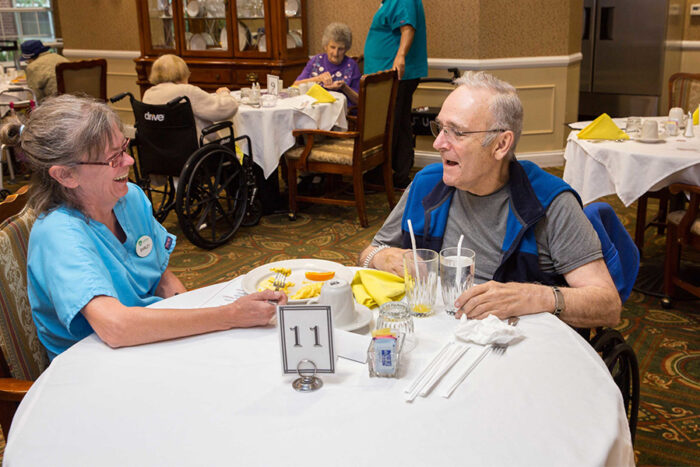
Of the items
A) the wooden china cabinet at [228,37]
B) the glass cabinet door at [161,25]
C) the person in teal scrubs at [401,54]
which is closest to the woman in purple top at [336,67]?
the person in teal scrubs at [401,54]

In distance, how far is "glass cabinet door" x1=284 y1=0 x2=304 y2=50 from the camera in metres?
6.20

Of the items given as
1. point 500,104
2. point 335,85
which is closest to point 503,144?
point 500,104

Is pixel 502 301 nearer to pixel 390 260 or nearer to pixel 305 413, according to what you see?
pixel 390 260

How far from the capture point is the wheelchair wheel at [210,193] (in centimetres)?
398

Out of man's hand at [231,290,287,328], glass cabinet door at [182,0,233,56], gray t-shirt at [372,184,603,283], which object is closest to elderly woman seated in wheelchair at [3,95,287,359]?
man's hand at [231,290,287,328]

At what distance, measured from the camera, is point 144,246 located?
→ 6.06ft

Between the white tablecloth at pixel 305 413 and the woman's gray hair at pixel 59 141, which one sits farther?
the woman's gray hair at pixel 59 141

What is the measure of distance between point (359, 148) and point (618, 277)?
277 cm

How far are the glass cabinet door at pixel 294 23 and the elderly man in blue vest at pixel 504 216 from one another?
15.2 feet

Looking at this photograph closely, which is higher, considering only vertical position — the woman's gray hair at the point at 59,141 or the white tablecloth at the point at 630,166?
the woman's gray hair at the point at 59,141

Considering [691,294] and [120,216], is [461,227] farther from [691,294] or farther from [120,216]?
[691,294]

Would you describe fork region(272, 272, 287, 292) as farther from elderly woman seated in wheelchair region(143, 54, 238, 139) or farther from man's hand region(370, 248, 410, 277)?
elderly woman seated in wheelchair region(143, 54, 238, 139)

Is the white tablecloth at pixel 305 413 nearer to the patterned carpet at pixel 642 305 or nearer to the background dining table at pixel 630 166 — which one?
the patterned carpet at pixel 642 305

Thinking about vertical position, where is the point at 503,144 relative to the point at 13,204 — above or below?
above
